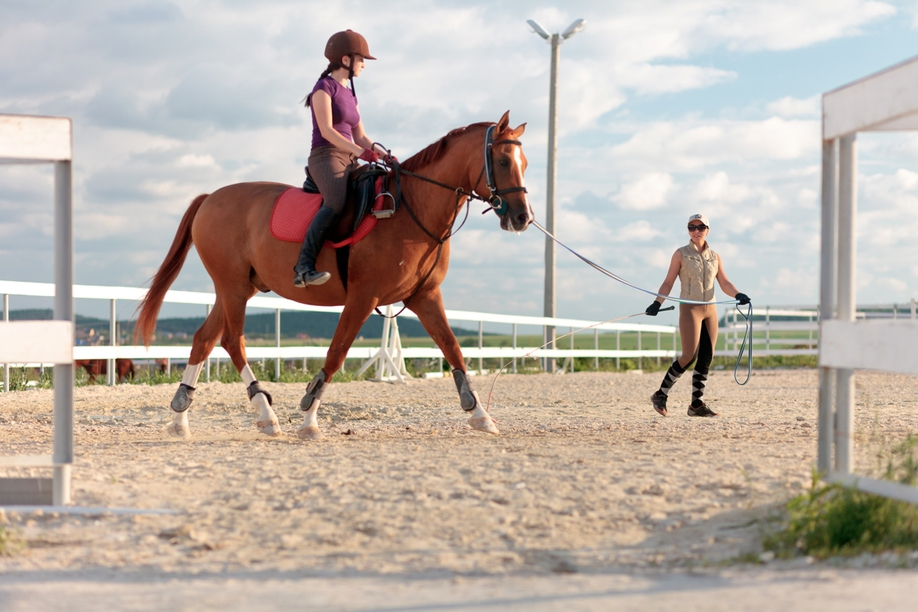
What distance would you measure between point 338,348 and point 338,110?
6.32ft

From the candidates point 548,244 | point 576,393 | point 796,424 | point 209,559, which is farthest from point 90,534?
point 548,244

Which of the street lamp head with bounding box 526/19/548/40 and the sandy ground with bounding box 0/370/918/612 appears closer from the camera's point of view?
the sandy ground with bounding box 0/370/918/612

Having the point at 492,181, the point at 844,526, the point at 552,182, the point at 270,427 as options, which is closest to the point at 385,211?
the point at 492,181

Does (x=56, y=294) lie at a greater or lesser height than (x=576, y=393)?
greater

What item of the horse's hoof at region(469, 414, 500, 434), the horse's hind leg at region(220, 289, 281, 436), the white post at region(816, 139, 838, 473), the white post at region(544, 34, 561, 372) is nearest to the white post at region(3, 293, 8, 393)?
the horse's hind leg at region(220, 289, 281, 436)

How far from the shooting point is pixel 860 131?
13.2ft

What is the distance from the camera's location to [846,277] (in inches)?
162

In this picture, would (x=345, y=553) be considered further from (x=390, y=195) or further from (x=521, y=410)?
(x=521, y=410)

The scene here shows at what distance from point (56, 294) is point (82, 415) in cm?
517

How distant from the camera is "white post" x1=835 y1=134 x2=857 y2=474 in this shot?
4.06 metres

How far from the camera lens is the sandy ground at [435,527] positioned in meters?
2.98

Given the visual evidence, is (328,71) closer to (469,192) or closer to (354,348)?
(469,192)

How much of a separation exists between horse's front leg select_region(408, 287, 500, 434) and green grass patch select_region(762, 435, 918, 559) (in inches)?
140

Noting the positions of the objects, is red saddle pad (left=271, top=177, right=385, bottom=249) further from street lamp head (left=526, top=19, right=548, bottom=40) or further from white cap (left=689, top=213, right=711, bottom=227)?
street lamp head (left=526, top=19, right=548, bottom=40)
